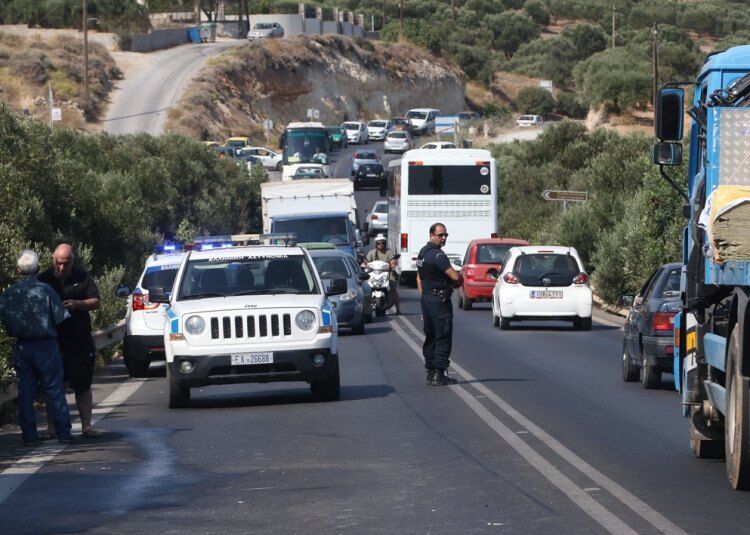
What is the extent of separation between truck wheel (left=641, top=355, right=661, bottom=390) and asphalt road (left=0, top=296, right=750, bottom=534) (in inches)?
8.9

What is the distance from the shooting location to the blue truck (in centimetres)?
920

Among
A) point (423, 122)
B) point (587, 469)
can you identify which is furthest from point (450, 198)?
→ point (423, 122)

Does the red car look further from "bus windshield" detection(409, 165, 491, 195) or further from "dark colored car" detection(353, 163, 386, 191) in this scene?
"dark colored car" detection(353, 163, 386, 191)

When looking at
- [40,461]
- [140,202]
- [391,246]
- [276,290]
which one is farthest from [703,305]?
[391,246]

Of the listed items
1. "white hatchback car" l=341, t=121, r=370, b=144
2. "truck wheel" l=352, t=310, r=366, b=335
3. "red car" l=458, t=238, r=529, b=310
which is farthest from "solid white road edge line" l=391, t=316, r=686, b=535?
"white hatchback car" l=341, t=121, r=370, b=144

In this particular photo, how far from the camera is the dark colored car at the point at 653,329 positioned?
17594mm

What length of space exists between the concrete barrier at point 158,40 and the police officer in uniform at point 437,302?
316 ft

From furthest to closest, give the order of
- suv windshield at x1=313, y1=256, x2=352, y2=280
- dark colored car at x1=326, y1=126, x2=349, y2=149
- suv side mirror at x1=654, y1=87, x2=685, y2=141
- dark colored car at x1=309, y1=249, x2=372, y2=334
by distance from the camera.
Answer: dark colored car at x1=326, y1=126, x2=349, y2=149, suv windshield at x1=313, y1=256, x2=352, y2=280, dark colored car at x1=309, y1=249, x2=372, y2=334, suv side mirror at x1=654, y1=87, x2=685, y2=141

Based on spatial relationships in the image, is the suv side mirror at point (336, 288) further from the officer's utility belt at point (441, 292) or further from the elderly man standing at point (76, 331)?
the elderly man standing at point (76, 331)

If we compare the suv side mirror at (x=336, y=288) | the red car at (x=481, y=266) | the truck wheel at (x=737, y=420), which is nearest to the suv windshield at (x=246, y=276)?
the suv side mirror at (x=336, y=288)

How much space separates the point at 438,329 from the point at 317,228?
20.2m

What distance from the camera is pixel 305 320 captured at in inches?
637

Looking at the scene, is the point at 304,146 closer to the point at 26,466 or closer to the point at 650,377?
the point at 650,377

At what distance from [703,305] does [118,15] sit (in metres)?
112
